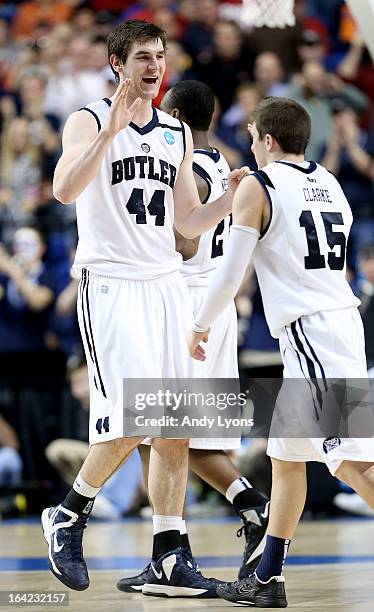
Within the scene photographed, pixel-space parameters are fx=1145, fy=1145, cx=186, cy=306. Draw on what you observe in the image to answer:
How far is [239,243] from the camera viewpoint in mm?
5141

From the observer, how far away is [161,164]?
5832 millimetres

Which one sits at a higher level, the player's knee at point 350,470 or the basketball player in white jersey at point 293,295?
the basketball player in white jersey at point 293,295

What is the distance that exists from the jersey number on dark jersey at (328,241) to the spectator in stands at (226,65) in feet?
30.5

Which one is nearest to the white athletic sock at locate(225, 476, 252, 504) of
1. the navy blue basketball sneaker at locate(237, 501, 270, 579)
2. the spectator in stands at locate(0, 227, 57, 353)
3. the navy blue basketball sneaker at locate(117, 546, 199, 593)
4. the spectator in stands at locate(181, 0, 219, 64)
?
the navy blue basketball sneaker at locate(237, 501, 270, 579)

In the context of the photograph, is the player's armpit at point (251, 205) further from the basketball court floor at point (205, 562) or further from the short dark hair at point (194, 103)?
the basketball court floor at point (205, 562)

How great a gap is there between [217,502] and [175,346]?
5971 millimetres

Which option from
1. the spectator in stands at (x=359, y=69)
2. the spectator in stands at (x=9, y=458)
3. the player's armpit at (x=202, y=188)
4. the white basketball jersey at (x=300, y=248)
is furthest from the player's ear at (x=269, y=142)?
the spectator in stands at (x=359, y=69)

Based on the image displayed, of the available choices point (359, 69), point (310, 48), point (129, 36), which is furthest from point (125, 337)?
point (359, 69)

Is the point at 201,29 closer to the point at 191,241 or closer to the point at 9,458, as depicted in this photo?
the point at 9,458

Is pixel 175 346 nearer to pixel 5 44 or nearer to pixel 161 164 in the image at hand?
pixel 161 164

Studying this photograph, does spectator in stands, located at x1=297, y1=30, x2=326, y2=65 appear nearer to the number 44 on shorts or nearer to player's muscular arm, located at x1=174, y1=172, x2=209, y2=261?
player's muscular arm, located at x1=174, y1=172, x2=209, y2=261

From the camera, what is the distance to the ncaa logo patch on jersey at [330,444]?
4.97 meters

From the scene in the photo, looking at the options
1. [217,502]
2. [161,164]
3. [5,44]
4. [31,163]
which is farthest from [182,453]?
[5,44]

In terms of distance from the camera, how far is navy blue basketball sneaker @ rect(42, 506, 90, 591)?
17.7 feet
